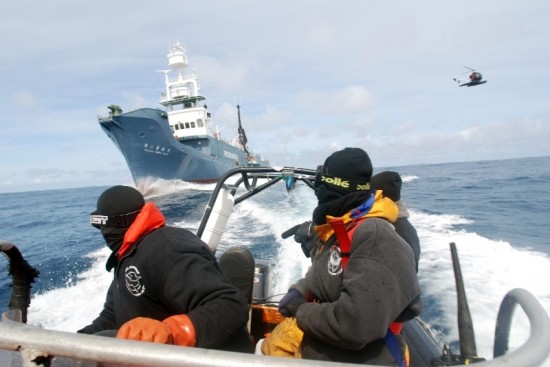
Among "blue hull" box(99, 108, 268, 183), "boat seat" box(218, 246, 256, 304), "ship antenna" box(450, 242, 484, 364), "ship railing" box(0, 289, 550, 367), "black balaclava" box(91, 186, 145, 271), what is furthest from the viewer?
"blue hull" box(99, 108, 268, 183)

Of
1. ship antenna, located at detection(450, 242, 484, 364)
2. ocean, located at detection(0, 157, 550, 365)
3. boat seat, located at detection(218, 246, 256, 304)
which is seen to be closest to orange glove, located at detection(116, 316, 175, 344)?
ocean, located at detection(0, 157, 550, 365)

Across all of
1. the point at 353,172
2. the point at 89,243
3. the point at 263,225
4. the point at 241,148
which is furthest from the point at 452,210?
the point at 241,148

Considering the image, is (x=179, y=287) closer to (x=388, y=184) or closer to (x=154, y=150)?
(x=388, y=184)

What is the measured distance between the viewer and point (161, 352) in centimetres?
87

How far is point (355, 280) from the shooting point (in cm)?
157

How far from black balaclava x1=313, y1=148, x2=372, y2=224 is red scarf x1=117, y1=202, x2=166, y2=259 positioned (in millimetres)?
828

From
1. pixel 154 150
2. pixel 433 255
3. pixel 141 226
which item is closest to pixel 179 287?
pixel 141 226

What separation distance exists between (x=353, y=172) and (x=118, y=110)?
31.8 metres

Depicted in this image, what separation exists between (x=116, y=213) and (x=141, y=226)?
0.61 ft

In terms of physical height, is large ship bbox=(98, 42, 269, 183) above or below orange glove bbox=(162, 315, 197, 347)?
above

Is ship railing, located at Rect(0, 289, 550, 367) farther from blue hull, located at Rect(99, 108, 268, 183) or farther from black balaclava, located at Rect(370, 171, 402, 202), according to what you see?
blue hull, located at Rect(99, 108, 268, 183)

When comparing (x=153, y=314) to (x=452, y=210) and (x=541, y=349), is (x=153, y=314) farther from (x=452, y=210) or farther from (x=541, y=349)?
(x=452, y=210)

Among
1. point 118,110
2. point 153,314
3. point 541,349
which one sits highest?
point 118,110

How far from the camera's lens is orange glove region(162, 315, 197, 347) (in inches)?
57.3
